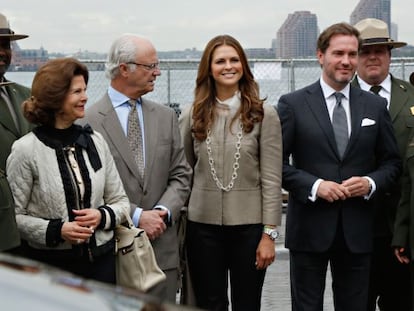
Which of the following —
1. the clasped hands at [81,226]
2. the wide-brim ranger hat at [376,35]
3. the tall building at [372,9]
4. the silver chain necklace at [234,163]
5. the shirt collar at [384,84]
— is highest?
the tall building at [372,9]

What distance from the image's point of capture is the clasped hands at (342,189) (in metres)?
4.97

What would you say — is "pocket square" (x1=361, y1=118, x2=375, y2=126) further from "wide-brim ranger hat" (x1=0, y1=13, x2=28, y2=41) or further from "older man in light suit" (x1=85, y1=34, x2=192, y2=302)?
"wide-brim ranger hat" (x1=0, y1=13, x2=28, y2=41)

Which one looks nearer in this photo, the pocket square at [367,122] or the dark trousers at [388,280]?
the pocket square at [367,122]

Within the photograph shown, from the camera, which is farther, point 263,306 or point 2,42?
point 263,306

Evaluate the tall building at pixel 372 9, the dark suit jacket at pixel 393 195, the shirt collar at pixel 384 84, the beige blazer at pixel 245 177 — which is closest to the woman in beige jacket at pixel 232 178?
the beige blazer at pixel 245 177

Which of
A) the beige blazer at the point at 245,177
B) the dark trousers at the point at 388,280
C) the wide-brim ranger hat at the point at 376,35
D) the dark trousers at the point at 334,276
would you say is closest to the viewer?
the beige blazer at the point at 245,177

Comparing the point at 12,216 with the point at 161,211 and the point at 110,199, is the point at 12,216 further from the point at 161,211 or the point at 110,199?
the point at 161,211

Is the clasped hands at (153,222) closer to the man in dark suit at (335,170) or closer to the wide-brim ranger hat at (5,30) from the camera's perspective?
the man in dark suit at (335,170)

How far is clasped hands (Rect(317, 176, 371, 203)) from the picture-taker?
4973 millimetres

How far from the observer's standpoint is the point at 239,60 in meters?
5.01

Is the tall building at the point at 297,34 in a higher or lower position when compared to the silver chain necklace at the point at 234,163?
higher

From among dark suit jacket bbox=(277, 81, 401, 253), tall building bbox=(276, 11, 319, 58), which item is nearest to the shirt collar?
dark suit jacket bbox=(277, 81, 401, 253)

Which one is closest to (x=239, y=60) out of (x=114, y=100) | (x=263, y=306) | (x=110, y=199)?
(x=114, y=100)

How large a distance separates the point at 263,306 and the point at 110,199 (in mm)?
2841
